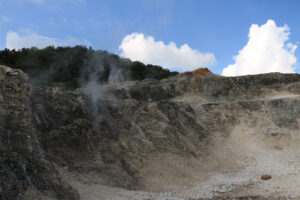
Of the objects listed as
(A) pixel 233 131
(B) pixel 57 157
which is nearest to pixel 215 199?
(B) pixel 57 157

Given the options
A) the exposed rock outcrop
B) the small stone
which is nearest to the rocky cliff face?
the exposed rock outcrop

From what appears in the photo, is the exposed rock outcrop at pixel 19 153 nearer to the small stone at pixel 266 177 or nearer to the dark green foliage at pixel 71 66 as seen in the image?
the small stone at pixel 266 177

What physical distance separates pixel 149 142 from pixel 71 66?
19.1 metres

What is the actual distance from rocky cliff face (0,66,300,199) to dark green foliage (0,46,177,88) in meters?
9.09

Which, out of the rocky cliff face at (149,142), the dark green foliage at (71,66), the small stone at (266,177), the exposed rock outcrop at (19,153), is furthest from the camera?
the dark green foliage at (71,66)

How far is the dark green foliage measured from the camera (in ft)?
92.7

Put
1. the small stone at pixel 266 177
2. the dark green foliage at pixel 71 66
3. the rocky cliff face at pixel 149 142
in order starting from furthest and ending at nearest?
the dark green foliage at pixel 71 66, the small stone at pixel 266 177, the rocky cliff face at pixel 149 142

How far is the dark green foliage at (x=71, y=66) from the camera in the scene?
92.7ft

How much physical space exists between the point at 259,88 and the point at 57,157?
2042cm

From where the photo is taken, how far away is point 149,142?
16.8m

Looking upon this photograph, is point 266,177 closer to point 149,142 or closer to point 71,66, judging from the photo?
point 149,142

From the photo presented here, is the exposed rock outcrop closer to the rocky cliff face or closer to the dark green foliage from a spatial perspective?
the rocky cliff face

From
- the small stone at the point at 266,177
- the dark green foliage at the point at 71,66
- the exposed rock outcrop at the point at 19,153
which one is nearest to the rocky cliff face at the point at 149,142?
the exposed rock outcrop at the point at 19,153

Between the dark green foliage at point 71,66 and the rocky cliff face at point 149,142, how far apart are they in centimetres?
909
